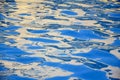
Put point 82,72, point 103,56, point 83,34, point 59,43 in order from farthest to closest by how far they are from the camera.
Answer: point 83,34, point 59,43, point 103,56, point 82,72

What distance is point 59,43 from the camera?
545cm

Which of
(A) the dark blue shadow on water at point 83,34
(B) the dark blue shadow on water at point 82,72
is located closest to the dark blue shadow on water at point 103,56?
(B) the dark blue shadow on water at point 82,72

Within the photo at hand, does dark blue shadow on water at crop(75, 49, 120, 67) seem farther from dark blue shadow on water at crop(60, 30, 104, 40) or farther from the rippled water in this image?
dark blue shadow on water at crop(60, 30, 104, 40)

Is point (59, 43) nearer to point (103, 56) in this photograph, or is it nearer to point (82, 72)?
point (103, 56)

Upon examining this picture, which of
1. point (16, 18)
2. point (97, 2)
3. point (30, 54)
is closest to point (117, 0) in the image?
point (97, 2)

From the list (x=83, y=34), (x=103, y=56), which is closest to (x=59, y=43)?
(x=83, y=34)

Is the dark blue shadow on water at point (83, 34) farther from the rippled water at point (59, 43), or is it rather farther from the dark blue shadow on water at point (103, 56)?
the dark blue shadow on water at point (103, 56)

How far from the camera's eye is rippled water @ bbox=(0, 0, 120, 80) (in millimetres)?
4195

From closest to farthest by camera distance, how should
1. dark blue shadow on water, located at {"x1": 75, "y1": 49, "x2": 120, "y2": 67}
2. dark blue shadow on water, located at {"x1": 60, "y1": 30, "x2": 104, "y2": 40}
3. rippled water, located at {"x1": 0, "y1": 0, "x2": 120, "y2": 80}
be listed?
rippled water, located at {"x1": 0, "y1": 0, "x2": 120, "y2": 80}, dark blue shadow on water, located at {"x1": 75, "y1": 49, "x2": 120, "y2": 67}, dark blue shadow on water, located at {"x1": 60, "y1": 30, "x2": 104, "y2": 40}

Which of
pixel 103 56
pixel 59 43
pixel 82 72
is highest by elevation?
pixel 59 43

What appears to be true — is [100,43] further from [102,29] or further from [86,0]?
[86,0]

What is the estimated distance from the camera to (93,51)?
5.02 metres

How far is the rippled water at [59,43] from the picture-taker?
4.20 meters

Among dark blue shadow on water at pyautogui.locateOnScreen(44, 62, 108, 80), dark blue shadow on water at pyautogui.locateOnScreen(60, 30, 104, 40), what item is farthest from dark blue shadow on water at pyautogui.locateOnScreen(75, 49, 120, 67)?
dark blue shadow on water at pyautogui.locateOnScreen(60, 30, 104, 40)
